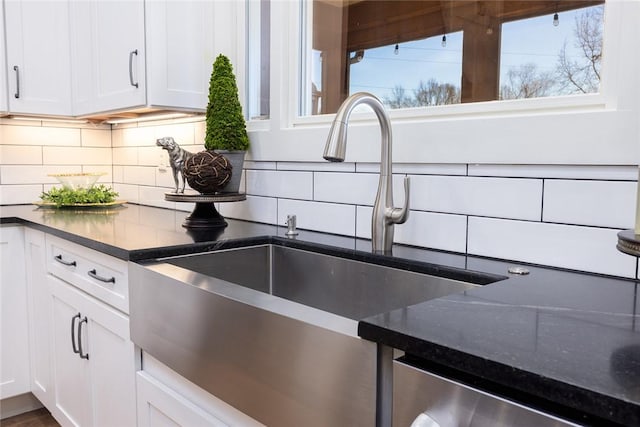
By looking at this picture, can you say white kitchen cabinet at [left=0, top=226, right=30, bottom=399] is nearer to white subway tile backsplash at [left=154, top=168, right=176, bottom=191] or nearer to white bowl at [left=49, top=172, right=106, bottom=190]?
white bowl at [left=49, top=172, right=106, bottom=190]

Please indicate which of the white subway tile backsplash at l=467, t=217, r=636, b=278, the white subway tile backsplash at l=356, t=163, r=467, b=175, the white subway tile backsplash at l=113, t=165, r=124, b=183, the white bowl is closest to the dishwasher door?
the white subway tile backsplash at l=467, t=217, r=636, b=278

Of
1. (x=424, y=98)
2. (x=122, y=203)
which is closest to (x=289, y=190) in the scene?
(x=424, y=98)

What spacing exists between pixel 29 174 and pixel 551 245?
2.49 metres

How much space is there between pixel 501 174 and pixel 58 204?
1.98m

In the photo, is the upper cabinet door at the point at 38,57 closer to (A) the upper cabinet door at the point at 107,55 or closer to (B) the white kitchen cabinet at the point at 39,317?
(A) the upper cabinet door at the point at 107,55

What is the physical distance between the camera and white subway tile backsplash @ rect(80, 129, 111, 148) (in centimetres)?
277

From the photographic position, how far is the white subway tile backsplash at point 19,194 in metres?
2.56

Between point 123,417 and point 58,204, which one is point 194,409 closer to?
point 123,417

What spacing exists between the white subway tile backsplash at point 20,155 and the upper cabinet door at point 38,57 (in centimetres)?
30

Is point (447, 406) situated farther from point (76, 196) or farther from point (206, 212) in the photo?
point (76, 196)

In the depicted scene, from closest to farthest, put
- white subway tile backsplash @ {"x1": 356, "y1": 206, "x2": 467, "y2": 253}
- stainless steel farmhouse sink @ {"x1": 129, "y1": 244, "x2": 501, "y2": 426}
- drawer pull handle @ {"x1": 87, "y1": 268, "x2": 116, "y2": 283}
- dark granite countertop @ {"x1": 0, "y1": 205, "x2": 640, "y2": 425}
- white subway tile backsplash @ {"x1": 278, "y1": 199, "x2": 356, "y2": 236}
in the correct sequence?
dark granite countertop @ {"x1": 0, "y1": 205, "x2": 640, "y2": 425}
stainless steel farmhouse sink @ {"x1": 129, "y1": 244, "x2": 501, "y2": 426}
white subway tile backsplash @ {"x1": 356, "y1": 206, "x2": 467, "y2": 253}
drawer pull handle @ {"x1": 87, "y1": 268, "x2": 116, "y2": 283}
white subway tile backsplash @ {"x1": 278, "y1": 199, "x2": 356, "y2": 236}

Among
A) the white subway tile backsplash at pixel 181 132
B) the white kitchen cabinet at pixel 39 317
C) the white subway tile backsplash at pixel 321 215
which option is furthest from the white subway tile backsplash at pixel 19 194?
the white subway tile backsplash at pixel 321 215

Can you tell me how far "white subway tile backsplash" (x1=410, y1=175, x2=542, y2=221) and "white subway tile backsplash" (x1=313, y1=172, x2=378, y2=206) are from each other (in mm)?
148

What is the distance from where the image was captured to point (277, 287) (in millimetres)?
1469
